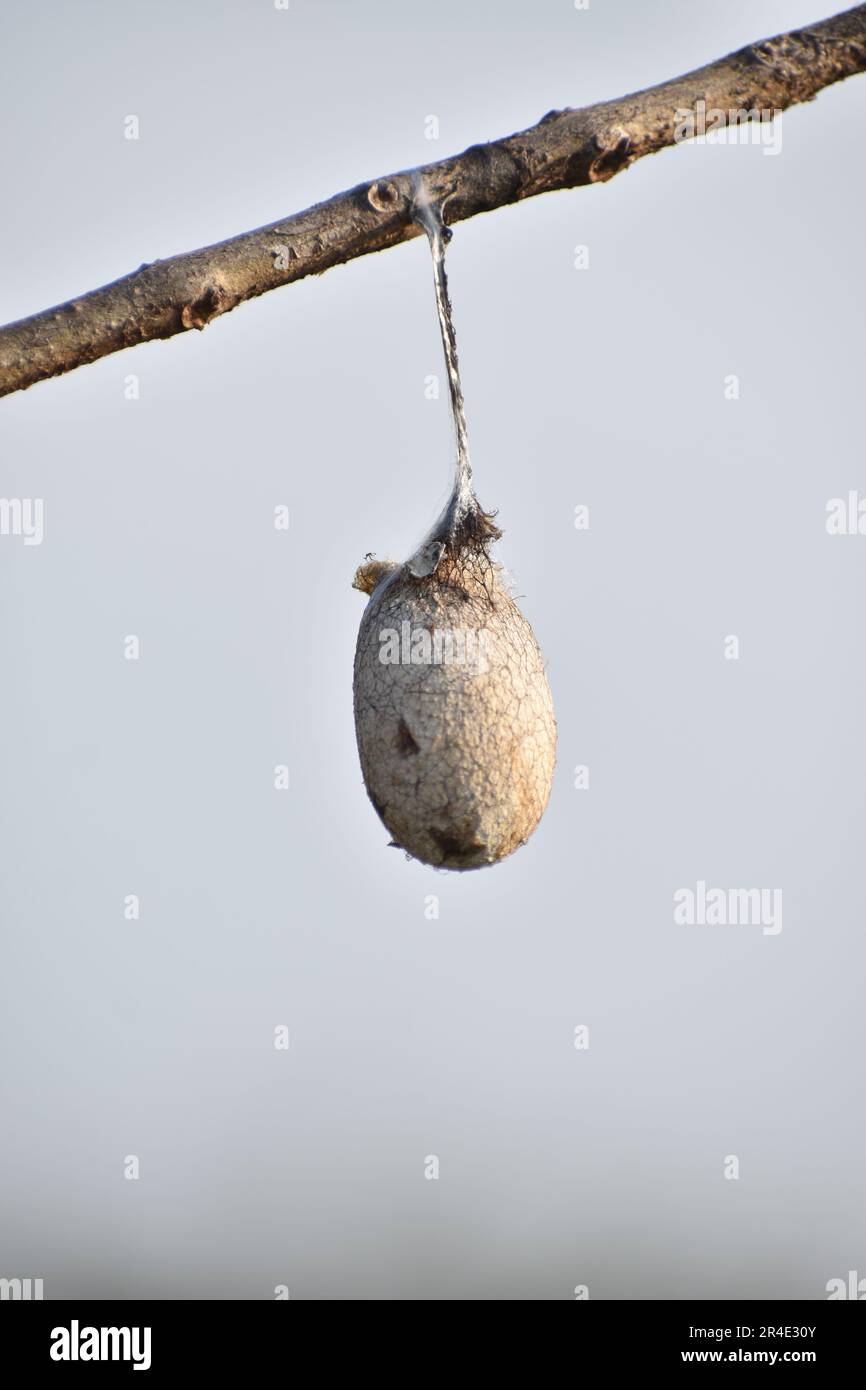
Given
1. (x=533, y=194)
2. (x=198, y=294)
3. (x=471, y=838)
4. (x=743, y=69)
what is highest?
(x=743, y=69)

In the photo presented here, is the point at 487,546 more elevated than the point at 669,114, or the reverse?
the point at 669,114

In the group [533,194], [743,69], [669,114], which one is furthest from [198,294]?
[743,69]

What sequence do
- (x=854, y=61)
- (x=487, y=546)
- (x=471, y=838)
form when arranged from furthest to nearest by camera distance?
1. (x=487, y=546)
2. (x=471, y=838)
3. (x=854, y=61)

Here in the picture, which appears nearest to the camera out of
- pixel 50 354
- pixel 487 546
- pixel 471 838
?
pixel 50 354

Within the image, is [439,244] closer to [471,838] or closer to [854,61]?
[854,61]

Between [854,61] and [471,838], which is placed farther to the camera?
[471,838]

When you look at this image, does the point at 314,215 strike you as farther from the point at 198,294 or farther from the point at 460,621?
A: the point at 460,621
